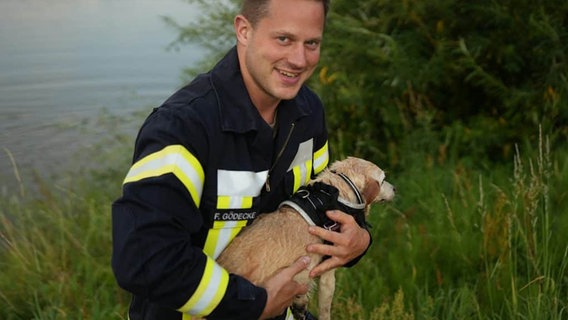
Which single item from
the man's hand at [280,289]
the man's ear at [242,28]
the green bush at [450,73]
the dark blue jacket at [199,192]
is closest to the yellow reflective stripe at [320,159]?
the dark blue jacket at [199,192]

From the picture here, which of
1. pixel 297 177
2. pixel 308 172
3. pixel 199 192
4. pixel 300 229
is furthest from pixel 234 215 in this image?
pixel 308 172

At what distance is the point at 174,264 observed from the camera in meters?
1.90

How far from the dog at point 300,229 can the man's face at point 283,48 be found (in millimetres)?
492

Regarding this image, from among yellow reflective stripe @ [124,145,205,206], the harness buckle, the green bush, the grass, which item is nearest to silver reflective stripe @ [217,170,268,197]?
yellow reflective stripe @ [124,145,205,206]

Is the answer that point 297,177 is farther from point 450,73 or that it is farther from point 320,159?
point 450,73

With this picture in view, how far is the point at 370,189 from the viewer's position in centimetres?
279

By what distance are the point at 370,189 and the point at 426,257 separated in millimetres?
1225

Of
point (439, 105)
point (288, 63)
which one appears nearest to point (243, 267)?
point (288, 63)

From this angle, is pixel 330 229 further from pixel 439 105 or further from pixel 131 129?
pixel 131 129

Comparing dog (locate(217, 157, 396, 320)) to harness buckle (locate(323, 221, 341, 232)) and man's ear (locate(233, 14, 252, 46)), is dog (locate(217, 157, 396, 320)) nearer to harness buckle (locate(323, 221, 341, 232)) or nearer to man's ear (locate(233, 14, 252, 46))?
harness buckle (locate(323, 221, 341, 232))

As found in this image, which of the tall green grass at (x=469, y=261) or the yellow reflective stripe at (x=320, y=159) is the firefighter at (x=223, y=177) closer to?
the yellow reflective stripe at (x=320, y=159)

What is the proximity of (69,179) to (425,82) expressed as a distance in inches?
131

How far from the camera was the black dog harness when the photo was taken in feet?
8.09

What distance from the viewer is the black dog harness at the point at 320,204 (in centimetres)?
247
